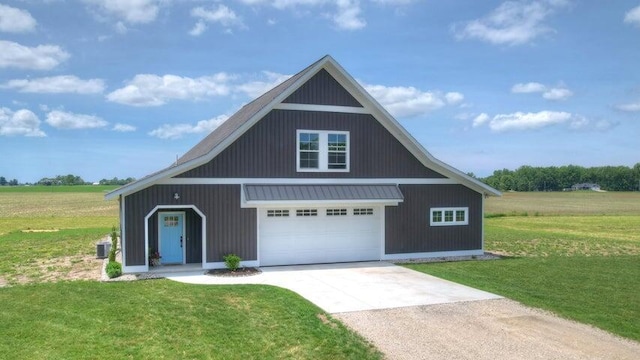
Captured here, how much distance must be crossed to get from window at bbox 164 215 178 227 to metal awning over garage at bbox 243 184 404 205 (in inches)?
113

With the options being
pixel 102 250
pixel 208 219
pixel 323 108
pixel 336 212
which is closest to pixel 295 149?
pixel 323 108

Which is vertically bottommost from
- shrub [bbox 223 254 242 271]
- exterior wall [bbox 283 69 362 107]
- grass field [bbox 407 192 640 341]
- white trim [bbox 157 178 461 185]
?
grass field [bbox 407 192 640 341]

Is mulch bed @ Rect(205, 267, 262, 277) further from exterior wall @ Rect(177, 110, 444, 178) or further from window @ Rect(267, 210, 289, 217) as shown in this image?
exterior wall @ Rect(177, 110, 444, 178)

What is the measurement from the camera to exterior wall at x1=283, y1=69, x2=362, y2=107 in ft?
61.5

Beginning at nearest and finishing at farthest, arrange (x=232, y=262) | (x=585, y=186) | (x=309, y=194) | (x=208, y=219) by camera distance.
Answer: (x=232, y=262) → (x=208, y=219) → (x=309, y=194) → (x=585, y=186)

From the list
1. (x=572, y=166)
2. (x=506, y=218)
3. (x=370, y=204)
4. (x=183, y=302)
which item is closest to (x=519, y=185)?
(x=572, y=166)

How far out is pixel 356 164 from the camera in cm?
1964

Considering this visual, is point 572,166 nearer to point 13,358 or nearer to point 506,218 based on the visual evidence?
point 506,218

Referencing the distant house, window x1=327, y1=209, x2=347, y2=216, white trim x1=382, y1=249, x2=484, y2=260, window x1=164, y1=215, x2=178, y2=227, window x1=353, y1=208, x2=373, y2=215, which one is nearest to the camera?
window x1=164, y1=215, x2=178, y2=227

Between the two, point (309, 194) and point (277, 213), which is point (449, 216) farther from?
point (277, 213)

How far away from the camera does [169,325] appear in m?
10.5

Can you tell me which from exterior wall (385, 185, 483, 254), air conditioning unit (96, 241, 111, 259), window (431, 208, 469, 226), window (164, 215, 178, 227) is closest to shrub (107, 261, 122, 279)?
window (164, 215, 178, 227)

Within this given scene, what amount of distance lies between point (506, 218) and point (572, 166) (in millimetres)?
126587

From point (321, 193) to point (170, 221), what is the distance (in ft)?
18.6
